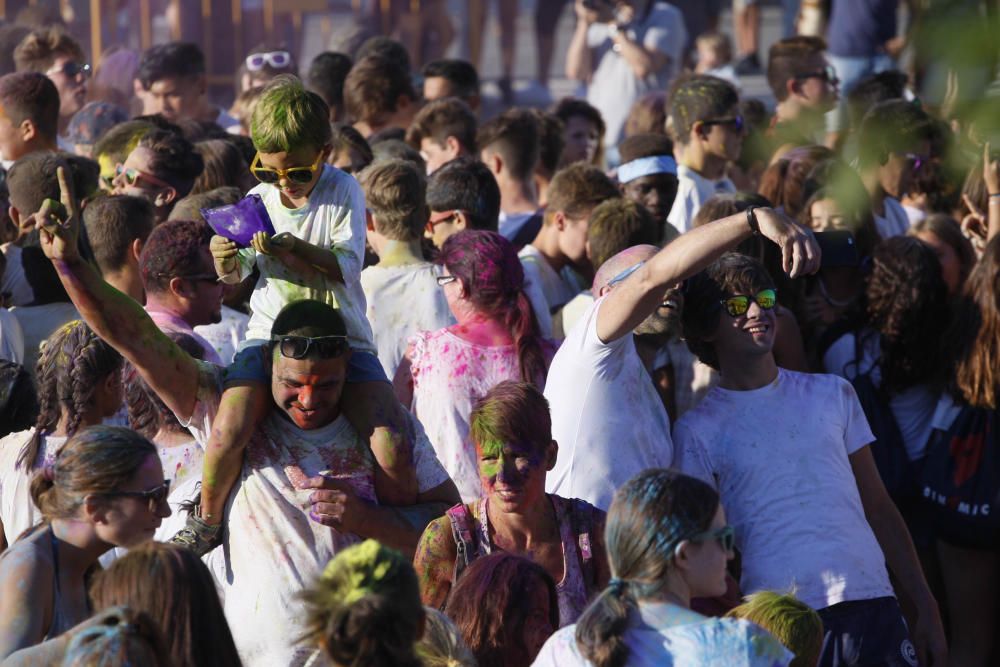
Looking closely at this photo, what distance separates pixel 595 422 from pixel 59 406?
5.11 ft

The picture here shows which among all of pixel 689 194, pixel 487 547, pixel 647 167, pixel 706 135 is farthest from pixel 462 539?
pixel 706 135

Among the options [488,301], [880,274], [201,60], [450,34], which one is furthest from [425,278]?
[450,34]

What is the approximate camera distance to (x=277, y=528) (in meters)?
3.99

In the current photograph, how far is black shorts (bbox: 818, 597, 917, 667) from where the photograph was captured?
4273 mm

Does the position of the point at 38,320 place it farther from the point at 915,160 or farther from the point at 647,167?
the point at 915,160

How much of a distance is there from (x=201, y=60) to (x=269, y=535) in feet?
19.0

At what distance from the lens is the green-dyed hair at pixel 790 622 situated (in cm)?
348

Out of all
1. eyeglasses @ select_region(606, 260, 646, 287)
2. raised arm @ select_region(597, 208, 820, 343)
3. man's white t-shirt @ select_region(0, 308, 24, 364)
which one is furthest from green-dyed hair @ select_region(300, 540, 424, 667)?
man's white t-shirt @ select_region(0, 308, 24, 364)

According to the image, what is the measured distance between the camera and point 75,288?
12.1 ft

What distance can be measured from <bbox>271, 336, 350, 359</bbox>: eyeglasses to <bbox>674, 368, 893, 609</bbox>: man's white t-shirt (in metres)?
1.13

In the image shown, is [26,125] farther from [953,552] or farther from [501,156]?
[953,552]

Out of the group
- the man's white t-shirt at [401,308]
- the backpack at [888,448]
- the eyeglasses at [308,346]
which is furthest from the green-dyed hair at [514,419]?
the backpack at [888,448]

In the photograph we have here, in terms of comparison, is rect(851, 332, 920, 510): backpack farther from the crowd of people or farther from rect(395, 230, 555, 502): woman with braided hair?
rect(395, 230, 555, 502): woman with braided hair

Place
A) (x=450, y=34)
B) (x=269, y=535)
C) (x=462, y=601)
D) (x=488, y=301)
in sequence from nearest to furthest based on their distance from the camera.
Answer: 1. (x=462, y=601)
2. (x=269, y=535)
3. (x=488, y=301)
4. (x=450, y=34)
